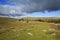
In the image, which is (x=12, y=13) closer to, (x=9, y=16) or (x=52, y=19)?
(x=9, y=16)

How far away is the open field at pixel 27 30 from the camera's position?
8.36 ft

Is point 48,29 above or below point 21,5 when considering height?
below

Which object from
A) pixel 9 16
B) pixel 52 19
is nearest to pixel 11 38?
pixel 9 16

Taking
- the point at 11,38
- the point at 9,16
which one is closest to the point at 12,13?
the point at 9,16

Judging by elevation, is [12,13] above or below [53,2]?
below

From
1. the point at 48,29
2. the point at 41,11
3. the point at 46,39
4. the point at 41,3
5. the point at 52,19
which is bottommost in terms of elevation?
the point at 46,39

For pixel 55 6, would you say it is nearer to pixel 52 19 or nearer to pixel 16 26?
pixel 52 19

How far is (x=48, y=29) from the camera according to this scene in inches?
105

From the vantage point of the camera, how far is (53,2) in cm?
272

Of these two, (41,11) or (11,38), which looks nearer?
(11,38)

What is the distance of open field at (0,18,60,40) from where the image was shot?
2547 millimetres

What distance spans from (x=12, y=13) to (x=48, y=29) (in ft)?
2.88

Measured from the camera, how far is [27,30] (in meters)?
2.66

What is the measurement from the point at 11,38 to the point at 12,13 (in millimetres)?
575
